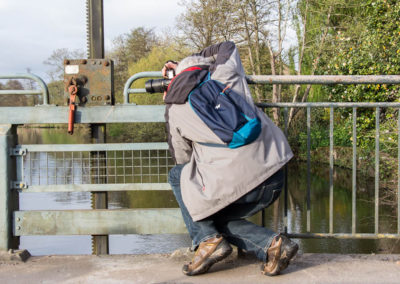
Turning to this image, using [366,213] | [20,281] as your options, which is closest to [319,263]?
[20,281]

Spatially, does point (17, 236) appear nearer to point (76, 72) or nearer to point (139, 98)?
point (76, 72)

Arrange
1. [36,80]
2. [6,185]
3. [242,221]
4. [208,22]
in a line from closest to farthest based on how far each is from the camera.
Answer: [242,221]
[6,185]
[36,80]
[208,22]

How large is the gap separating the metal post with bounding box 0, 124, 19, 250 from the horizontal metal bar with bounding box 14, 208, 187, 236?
0.06 metres

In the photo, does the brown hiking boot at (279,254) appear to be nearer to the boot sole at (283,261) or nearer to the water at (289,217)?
the boot sole at (283,261)

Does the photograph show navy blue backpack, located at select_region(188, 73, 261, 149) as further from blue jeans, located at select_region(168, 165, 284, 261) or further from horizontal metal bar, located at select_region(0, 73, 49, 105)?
horizontal metal bar, located at select_region(0, 73, 49, 105)

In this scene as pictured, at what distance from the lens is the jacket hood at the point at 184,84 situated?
9.62ft

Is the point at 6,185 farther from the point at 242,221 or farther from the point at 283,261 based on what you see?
the point at 283,261

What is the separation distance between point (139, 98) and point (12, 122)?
26908 mm

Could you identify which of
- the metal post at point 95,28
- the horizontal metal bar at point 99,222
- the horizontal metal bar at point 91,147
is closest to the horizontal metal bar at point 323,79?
the horizontal metal bar at point 91,147

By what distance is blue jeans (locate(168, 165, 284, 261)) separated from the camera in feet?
9.55

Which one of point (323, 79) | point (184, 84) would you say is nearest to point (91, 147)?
point (184, 84)

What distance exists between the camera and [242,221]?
309cm

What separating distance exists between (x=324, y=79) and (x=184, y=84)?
3.54ft

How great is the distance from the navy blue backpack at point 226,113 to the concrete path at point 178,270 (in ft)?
2.87
